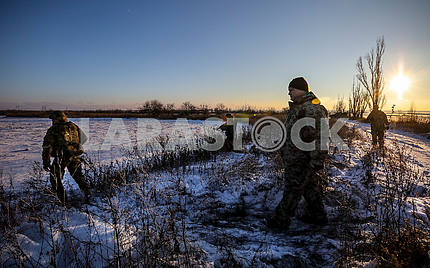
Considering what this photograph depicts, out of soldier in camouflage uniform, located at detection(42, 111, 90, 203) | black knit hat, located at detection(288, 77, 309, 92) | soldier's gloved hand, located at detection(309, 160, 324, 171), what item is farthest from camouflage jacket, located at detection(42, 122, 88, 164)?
soldier's gloved hand, located at detection(309, 160, 324, 171)

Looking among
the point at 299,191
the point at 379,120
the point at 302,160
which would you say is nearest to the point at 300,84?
the point at 302,160

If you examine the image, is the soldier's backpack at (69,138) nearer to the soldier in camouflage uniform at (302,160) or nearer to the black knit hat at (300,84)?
the soldier in camouflage uniform at (302,160)

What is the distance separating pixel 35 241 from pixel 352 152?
8.65m

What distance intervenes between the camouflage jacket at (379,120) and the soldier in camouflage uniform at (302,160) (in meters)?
6.77

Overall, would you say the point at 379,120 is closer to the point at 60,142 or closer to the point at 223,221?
the point at 223,221

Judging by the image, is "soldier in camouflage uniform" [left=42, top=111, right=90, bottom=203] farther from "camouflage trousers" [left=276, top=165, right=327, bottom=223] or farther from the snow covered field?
"camouflage trousers" [left=276, top=165, right=327, bottom=223]

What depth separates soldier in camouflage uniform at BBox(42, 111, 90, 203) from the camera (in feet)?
12.3

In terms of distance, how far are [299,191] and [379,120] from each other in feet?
23.9

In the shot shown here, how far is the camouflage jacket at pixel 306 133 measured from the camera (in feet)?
8.10

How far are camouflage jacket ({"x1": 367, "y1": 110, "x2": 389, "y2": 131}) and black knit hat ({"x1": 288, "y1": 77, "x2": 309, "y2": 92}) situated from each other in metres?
6.88

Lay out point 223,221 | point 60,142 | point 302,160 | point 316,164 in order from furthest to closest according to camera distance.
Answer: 1. point 60,142
2. point 223,221
3. point 302,160
4. point 316,164

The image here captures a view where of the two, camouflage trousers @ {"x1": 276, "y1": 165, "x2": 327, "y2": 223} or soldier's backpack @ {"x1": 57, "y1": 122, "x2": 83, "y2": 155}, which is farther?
soldier's backpack @ {"x1": 57, "y1": 122, "x2": 83, "y2": 155}

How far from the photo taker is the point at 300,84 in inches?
107

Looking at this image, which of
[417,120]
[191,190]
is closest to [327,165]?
[191,190]
